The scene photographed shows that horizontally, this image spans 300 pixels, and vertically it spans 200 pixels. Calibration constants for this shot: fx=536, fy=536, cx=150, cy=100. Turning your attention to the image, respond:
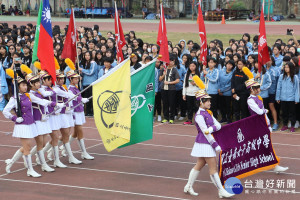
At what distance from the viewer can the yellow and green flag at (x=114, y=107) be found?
32.8ft

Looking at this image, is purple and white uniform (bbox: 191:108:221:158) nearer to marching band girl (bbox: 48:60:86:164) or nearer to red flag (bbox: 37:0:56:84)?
marching band girl (bbox: 48:60:86:164)

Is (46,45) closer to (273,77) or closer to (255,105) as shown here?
(255,105)

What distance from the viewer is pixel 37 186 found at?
983cm

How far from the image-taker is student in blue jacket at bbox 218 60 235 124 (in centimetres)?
1485

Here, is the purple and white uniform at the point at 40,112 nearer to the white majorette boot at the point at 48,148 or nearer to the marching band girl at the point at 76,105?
the white majorette boot at the point at 48,148

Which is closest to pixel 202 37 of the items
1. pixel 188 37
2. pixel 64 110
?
pixel 64 110

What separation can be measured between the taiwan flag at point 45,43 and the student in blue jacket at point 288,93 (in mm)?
6245

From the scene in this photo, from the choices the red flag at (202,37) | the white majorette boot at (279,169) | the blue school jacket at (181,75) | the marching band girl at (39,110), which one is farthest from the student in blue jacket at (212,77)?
the marching band girl at (39,110)

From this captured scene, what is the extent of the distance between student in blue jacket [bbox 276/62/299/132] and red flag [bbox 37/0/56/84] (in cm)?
624

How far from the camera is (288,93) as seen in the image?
550 inches

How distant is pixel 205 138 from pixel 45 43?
4208 millimetres

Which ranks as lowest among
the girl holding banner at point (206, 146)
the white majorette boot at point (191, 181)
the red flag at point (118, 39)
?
the white majorette boot at point (191, 181)

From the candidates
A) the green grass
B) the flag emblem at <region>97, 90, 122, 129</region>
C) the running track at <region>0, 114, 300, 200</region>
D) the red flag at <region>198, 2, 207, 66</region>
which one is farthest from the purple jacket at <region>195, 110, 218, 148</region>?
the green grass

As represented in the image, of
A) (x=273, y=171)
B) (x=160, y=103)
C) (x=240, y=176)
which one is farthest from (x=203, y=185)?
(x=160, y=103)
